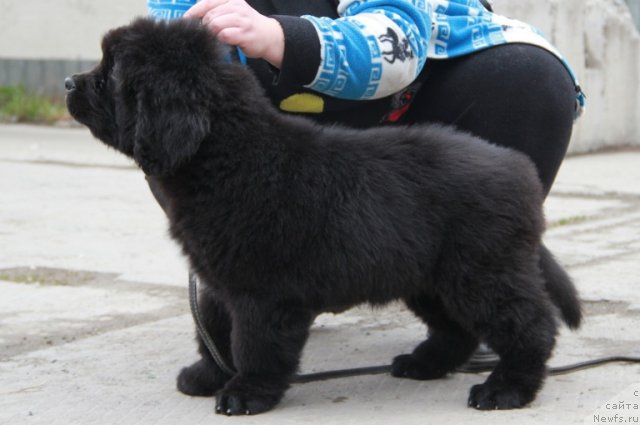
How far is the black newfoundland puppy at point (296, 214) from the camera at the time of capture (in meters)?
2.73

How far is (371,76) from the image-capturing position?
3027mm

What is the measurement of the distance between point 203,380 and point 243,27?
926mm

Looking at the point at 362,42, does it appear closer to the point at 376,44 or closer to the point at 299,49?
the point at 376,44

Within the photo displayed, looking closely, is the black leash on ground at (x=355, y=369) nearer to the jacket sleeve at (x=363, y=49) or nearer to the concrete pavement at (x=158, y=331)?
the concrete pavement at (x=158, y=331)

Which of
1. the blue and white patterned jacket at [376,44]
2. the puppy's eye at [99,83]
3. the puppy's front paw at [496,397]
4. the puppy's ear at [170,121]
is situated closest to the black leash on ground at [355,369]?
the puppy's front paw at [496,397]

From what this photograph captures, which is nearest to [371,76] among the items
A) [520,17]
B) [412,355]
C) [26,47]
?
[412,355]

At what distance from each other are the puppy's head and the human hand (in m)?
0.06

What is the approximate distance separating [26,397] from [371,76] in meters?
1.24

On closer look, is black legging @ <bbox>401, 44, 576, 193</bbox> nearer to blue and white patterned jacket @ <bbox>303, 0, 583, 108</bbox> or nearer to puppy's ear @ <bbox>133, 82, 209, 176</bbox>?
blue and white patterned jacket @ <bbox>303, 0, 583, 108</bbox>

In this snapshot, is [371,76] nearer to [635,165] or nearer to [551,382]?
[551,382]

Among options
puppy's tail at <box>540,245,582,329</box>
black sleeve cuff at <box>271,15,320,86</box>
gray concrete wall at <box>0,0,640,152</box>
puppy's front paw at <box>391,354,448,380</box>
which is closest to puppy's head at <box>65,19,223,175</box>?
black sleeve cuff at <box>271,15,320,86</box>

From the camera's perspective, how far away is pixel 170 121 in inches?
105

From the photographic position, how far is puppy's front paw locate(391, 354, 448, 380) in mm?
3150

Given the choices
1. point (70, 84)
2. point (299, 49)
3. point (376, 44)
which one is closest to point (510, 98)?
point (376, 44)
